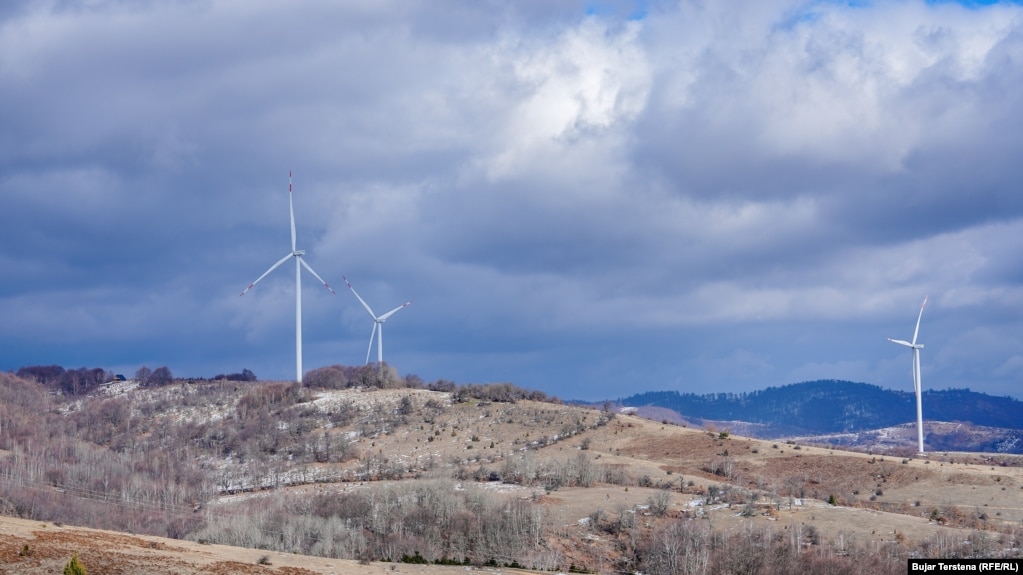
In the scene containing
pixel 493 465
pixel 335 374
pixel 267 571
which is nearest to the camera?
pixel 267 571

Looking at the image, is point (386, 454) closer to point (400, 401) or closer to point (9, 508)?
point (400, 401)

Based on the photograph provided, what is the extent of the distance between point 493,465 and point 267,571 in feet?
201

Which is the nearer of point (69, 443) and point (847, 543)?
point (847, 543)

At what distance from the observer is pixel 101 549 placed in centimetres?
5444

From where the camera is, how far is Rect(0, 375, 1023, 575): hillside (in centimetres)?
7219

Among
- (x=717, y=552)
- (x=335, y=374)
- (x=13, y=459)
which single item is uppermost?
(x=335, y=374)

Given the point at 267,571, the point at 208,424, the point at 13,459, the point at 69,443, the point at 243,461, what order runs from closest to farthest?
the point at 267,571, the point at 13,459, the point at 243,461, the point at 69,443, the point at 208,424

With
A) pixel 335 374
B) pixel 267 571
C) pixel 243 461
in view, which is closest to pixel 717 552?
pixel 267 571

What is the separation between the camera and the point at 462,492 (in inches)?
3479

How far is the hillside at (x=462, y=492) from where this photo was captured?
72.2 metres

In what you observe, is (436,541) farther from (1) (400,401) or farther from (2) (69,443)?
(2) (69,443)

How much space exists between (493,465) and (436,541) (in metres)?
33.1

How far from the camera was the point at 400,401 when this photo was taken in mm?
153125

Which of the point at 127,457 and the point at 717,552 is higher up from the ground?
the point at 127,457
